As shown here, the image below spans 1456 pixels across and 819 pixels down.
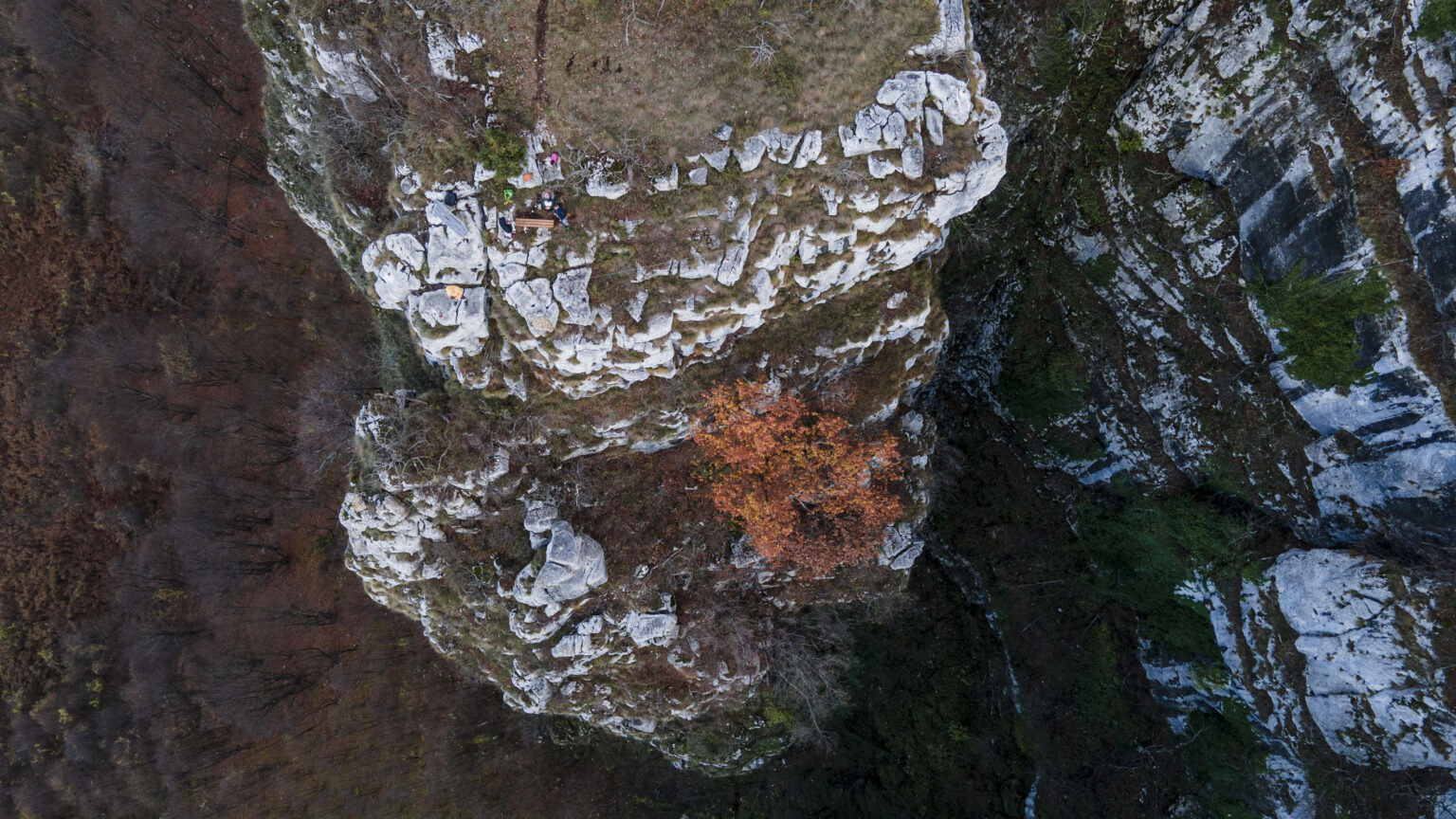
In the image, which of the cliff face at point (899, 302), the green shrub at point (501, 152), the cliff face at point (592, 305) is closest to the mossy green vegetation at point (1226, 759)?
the cliff face at point (899, 302)

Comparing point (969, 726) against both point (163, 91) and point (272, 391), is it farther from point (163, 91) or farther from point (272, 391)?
point (163, 91)

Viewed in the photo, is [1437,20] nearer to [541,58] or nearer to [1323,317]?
[1323,317]

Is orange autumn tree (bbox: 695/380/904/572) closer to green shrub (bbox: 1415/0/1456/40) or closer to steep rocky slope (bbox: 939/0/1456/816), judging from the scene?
steep rocky slope (bbox: 939/0/1456/816)

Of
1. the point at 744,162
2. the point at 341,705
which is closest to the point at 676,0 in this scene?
the point at 744,162

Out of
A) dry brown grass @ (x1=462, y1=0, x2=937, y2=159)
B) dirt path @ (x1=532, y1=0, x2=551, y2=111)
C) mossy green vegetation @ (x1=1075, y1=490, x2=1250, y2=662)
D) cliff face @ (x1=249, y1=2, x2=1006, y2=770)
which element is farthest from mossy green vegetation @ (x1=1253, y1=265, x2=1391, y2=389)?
dirt path @ (x1=532, y1=0, x2=551, y2=111)

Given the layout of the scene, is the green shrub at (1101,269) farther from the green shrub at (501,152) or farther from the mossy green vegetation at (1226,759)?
the green shrub at (501,152)

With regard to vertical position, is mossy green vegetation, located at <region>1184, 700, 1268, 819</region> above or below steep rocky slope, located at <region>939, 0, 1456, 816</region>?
below
